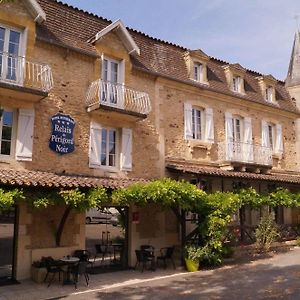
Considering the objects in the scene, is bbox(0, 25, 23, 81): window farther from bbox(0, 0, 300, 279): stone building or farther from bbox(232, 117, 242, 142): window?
bbox(232, 117, 242, 142): window

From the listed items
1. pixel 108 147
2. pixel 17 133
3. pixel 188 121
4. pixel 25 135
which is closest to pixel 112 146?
pixel 108 147

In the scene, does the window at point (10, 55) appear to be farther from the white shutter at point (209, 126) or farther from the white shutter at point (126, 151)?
the white shutter at point (209, 126)

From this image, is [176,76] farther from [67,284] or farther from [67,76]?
[67,284]

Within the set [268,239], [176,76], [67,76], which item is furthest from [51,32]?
[268,239]

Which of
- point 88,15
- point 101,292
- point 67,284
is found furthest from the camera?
point 88,15

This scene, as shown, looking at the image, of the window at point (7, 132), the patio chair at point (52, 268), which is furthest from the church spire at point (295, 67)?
the patio chair at point (52, 268)

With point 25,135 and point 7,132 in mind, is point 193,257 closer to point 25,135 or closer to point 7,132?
point 25,135

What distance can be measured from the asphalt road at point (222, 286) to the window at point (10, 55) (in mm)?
6470

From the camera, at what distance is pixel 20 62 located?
36.1 feet

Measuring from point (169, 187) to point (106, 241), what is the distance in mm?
5981

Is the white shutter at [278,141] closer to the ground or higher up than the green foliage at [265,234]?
higher up

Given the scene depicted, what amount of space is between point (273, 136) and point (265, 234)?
596cm

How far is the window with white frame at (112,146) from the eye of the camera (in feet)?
41.7

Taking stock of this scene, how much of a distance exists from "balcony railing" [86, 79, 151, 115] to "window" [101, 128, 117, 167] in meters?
1.05
